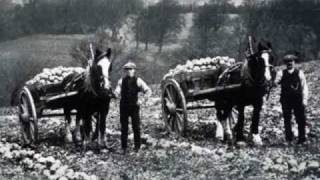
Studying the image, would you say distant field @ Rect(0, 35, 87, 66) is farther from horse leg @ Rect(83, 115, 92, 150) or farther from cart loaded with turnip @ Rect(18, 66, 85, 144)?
horse leg @ Rect(83, 115, 92, 150)

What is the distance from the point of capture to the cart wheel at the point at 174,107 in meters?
9.38

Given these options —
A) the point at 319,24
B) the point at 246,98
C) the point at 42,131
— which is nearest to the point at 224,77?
the point at 246,98

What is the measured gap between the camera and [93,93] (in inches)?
337

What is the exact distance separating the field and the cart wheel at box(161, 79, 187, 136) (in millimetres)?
199

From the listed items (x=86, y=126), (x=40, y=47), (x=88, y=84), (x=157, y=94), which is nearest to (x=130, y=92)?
(x=88, y=84)

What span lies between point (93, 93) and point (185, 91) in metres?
1.98

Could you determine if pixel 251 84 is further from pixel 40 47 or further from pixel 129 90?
pixel 40 47

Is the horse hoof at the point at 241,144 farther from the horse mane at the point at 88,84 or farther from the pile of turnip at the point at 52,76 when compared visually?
the pile of turnip at the point at 52,76

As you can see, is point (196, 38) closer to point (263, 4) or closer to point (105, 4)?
point (105, 4)

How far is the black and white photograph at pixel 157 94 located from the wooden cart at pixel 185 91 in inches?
0.8

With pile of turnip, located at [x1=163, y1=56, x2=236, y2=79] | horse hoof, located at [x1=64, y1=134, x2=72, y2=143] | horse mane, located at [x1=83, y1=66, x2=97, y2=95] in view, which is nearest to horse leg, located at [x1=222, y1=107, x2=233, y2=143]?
pile of turnip, located at [x1=163, y1=56, x2=236, y2=79]

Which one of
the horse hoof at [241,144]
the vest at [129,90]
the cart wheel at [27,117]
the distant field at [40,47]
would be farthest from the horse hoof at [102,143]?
the distant field at [40,47]

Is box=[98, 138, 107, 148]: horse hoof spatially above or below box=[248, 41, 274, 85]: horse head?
below

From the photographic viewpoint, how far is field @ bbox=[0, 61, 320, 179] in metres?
6.91
